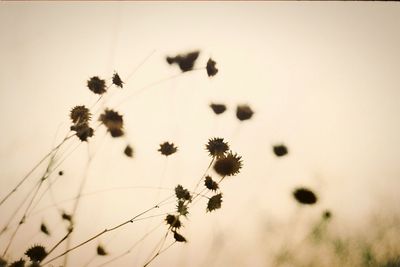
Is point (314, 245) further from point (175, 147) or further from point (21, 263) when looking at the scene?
point (21, 263)

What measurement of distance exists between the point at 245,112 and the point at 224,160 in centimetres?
53

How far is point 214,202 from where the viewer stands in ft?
8.31

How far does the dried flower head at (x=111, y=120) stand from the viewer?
245 cm

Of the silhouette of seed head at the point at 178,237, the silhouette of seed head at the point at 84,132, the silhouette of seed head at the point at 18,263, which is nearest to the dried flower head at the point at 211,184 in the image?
the silhouette of seed head at the point at 178,237

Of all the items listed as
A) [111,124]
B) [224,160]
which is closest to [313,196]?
[224,160]

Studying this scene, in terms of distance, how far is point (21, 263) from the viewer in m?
2.40

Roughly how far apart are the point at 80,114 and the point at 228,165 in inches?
53.6

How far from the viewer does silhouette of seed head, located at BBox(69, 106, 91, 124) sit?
2.46 metres

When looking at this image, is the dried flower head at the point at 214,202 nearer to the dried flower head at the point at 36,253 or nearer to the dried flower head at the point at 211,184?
the dried flower head at the point at 211,184

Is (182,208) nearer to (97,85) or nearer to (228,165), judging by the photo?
(228,165)

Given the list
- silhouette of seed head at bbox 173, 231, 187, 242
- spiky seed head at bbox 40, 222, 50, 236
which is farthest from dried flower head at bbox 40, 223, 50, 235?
silhouette of seed head at bbox 173, 231, 187, 242

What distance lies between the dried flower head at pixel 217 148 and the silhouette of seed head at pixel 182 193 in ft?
1.36

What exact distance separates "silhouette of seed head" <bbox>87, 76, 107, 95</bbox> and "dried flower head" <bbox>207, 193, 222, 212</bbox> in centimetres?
128

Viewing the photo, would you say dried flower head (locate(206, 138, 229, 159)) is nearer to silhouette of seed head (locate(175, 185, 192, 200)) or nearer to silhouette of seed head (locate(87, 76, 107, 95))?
silhouette of seed head (locate(175, 185, 192, 200))
